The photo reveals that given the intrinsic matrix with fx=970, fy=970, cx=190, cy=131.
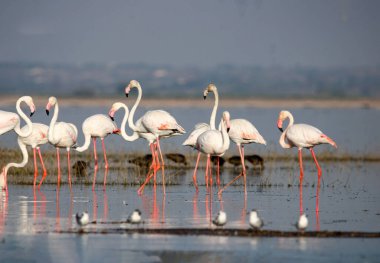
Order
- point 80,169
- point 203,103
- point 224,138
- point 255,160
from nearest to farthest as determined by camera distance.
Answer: point 224,138, point 80,169, point 255,160, point 203,103

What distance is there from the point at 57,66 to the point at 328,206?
186 metres

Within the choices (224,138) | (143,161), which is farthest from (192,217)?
(143,161)

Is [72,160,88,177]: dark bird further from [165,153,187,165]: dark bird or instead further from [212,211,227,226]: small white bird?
[212,211,227,226]: small white bird

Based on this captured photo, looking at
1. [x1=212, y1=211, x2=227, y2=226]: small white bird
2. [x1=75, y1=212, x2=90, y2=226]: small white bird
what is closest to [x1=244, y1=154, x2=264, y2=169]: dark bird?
[x1=212, y1=211, x2=227, y2=226]: small white bird

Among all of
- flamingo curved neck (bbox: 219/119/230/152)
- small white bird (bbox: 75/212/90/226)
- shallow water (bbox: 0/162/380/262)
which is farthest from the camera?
flamingo curved neck (bbox: 219/119/230/152)

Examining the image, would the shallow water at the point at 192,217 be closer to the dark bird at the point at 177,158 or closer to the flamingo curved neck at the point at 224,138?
the flamingo curved neck at the point at 224,138

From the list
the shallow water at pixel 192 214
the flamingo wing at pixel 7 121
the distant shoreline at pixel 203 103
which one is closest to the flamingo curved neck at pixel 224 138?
the shallow water at pixel 192 214

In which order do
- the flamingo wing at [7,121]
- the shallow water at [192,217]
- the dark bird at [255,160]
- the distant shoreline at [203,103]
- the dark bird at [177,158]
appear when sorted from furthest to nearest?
the distant shoreline at [203,103], the dark bird at [255,160], the dark bird at [177,158], the flamingo wing at [7,121], the shallow water at [192,217]

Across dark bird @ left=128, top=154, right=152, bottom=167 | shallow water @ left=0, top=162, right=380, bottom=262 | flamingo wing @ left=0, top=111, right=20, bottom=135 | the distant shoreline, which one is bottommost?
shallow water @ left=0, top=162, right=380, bottom=262

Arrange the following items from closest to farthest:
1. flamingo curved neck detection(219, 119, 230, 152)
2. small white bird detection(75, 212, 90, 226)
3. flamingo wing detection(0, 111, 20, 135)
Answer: small white bird detection(75, 212, 90, 226)
flamingo curved neck detection(219, 119, 230, 152)
flamingo wing detection(0, 111, 20, 135)

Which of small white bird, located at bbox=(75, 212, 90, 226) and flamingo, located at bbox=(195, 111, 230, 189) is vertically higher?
flamingo, located at bbox=(195, 111, 230, 189)

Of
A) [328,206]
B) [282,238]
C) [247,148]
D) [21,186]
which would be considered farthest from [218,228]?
[247,148]

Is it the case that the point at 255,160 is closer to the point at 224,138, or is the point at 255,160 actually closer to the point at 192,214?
the point at 224,138

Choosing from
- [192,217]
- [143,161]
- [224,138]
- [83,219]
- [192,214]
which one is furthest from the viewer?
[143,161]
